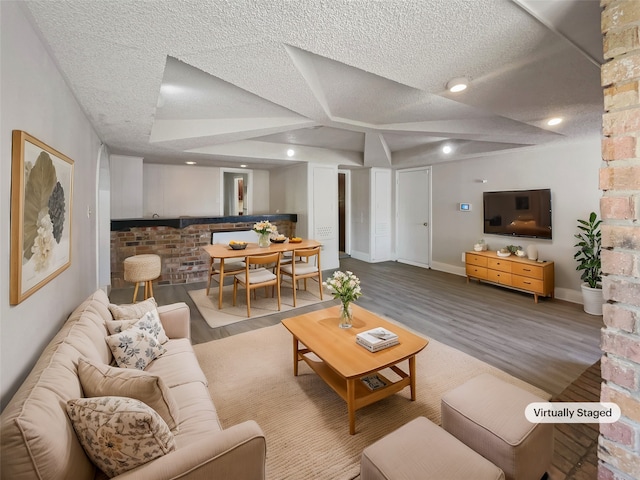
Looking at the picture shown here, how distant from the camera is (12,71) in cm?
117

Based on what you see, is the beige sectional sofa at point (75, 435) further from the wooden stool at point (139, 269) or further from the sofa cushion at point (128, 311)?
the wooden stool at point (139, 269)

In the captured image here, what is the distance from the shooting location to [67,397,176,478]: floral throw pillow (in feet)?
3.37

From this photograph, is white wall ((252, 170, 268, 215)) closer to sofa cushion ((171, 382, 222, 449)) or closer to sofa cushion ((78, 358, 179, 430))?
sofa cushion ((171, 382, 222, 449))

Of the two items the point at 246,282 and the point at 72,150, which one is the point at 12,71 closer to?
the point at 72,150

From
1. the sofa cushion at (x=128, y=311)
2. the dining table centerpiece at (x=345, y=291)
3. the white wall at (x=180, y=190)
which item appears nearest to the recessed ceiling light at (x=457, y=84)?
the dining table centerpiece at (x=345, y=291)

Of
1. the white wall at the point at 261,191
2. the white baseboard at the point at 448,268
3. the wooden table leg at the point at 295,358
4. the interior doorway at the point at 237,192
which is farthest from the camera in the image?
the white wall at the point at 261,191

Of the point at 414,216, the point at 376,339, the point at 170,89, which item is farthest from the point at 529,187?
the point at 170,89

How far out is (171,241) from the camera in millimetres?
5242

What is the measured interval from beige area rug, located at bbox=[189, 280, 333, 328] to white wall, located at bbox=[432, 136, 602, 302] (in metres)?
2.88

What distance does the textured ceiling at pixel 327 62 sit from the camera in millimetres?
A: 1332

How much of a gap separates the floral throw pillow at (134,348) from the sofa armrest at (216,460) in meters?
0.93

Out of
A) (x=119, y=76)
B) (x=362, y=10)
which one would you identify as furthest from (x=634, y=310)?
(x=119, y=76)

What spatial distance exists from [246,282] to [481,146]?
4253 millimetres

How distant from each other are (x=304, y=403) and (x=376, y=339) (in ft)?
2.27
